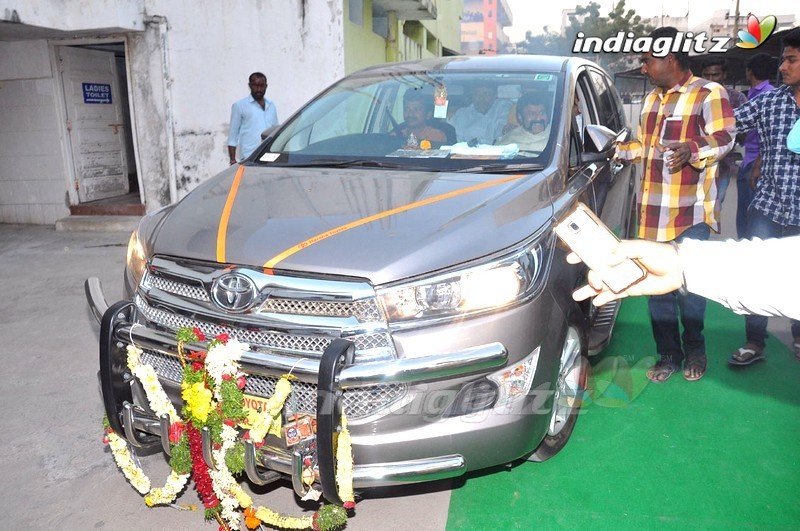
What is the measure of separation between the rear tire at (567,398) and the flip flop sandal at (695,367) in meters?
1.16

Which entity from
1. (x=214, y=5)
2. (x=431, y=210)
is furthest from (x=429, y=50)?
(x=431, y=210)

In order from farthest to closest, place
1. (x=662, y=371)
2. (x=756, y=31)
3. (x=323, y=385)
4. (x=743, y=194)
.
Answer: (x=756, y=31) → (x=743, y=194) → (x=662, y=371) → (x=323, y=385)

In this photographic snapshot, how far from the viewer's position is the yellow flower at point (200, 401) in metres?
2.29

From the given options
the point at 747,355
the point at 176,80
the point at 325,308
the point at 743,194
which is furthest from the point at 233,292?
the point at 176,80

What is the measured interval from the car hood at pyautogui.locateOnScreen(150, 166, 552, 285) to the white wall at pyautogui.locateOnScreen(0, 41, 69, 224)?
745 cm

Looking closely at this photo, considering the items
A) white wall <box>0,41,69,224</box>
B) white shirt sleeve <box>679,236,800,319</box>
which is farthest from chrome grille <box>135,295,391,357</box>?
white wall <box>0,41,69,224</box>

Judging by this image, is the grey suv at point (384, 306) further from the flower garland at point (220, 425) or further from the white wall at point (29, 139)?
the white wall at point (29, 139)

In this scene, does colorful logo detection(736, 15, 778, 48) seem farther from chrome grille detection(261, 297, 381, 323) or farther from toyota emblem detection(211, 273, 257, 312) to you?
toyota emblem detection(211, 273, 257, 312)

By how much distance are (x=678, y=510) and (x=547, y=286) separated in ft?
3.88

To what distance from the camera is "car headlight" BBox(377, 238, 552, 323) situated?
235 cm

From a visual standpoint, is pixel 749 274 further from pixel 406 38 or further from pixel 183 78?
pixel 406 38

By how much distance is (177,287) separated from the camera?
2.66m

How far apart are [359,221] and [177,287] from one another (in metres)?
0.75

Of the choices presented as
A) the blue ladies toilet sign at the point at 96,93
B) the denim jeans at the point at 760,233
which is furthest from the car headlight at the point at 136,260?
the blue ladies toilet sign at the point at 96,93
